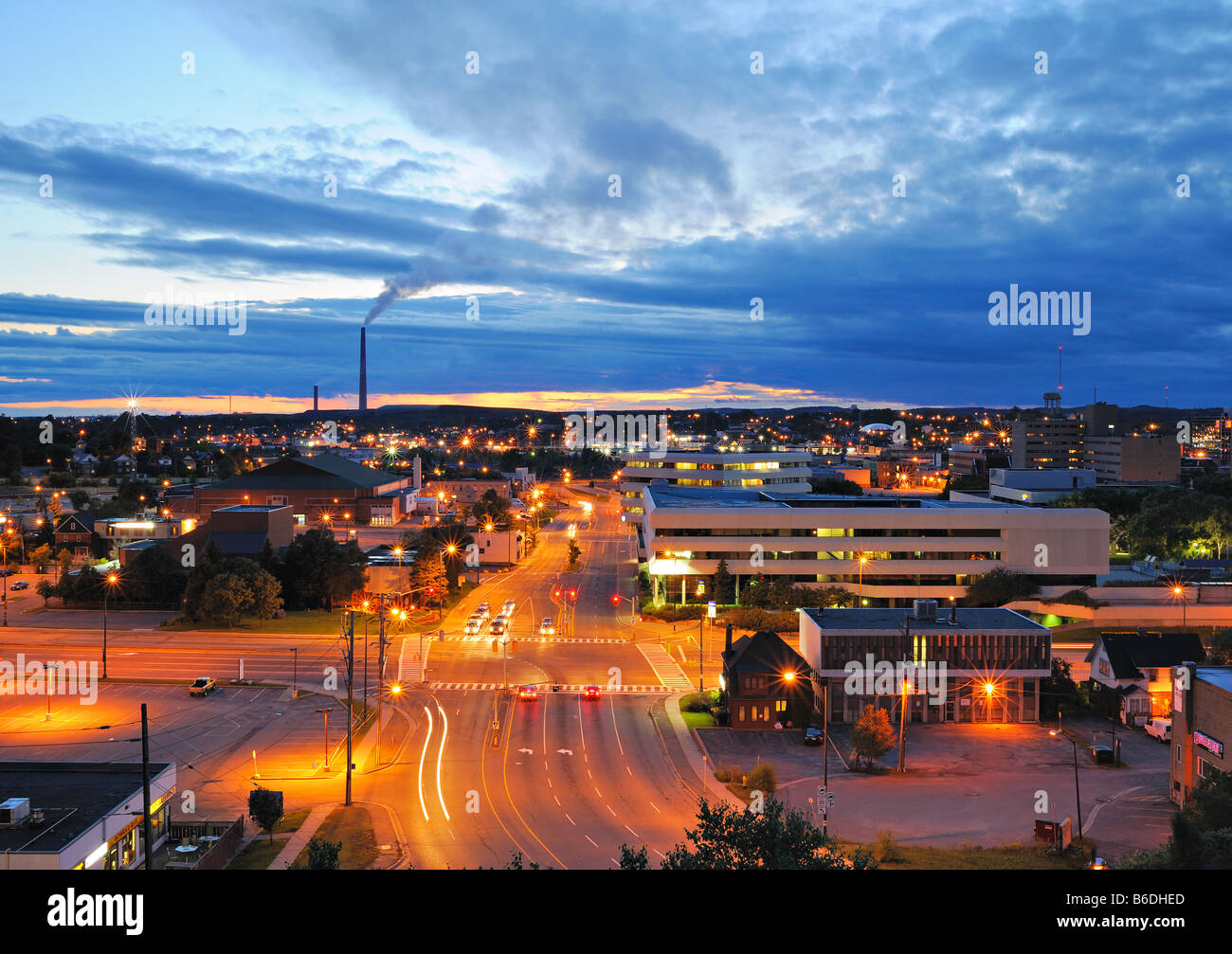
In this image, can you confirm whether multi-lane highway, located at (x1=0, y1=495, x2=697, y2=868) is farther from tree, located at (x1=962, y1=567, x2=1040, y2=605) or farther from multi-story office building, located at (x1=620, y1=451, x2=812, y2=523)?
multi-story office building, located at (x1=620, y1=451, x2=812, y2=523)

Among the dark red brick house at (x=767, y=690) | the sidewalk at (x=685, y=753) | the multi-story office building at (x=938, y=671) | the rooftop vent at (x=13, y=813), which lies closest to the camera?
the rooftop vent at (x=13, y=813)

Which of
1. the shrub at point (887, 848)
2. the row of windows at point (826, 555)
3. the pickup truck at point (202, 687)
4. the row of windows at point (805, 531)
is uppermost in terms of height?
the row of windows at point (805, 531)

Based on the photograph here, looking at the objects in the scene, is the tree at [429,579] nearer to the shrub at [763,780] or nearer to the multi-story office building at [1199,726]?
the shrub at [763,780]

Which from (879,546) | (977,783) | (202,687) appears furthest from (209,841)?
(879,546)

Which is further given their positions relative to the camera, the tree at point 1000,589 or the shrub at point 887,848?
the tree at point 1000,589

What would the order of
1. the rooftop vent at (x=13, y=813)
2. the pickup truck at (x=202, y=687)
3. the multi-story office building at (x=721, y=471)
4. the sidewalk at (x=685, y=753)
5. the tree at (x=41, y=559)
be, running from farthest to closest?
the multi-story office building at (x=721, y=471) < the tree at (x=41, y=559) < the pickup truck at (x=202, y=687) < the sidewalk at (x=685, y=753) < the rooftop vent at (x=13, y=813)

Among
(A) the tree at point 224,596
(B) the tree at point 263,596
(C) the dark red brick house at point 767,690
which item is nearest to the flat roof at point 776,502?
(C) the dark red brick house at point 767,690
